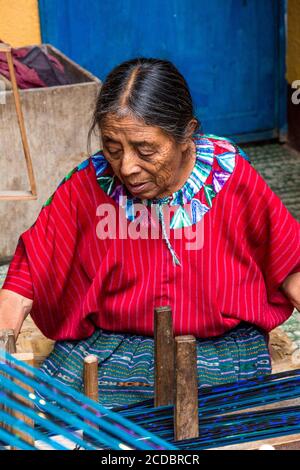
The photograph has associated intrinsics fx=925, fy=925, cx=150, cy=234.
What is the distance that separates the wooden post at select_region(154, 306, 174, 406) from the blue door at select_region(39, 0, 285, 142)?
3255 mm

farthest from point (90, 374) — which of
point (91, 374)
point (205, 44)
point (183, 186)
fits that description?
point (205, 44)

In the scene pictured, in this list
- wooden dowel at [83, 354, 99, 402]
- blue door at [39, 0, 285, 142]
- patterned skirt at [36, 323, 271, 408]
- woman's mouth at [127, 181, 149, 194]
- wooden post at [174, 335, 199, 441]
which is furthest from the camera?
blue door at [39, 0, 285, 142]

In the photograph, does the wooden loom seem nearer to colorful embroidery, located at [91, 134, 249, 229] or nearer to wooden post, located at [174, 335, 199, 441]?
wooden post, located at [174, 335, 199, 441]

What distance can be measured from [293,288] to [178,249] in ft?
1.12

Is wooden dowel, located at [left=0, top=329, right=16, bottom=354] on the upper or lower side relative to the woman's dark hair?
lower

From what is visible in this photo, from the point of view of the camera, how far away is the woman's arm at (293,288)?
8.47 ft

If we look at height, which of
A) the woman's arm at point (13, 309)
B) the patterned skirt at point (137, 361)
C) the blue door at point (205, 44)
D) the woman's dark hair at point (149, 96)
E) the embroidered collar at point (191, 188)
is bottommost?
the patterned skirt at point (137, 361)

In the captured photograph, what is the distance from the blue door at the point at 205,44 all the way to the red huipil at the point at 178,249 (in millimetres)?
2664

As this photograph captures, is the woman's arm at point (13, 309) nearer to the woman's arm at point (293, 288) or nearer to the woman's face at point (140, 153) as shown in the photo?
the woman's face at point (140, 153)

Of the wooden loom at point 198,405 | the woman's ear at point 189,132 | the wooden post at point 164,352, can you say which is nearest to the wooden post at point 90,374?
the wooden loom at point 198,405

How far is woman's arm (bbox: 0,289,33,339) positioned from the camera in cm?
241

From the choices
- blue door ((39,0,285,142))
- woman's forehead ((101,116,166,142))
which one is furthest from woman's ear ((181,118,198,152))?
blue door ((39,0,285,142))

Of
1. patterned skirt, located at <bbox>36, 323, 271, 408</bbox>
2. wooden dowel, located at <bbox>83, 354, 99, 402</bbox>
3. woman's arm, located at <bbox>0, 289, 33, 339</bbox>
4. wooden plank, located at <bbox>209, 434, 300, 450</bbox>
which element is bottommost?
wooden plank, located at <bbox>209, 434, 300, 450</bbox>
